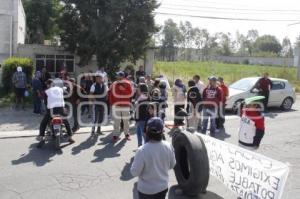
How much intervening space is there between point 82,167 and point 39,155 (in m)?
1.34

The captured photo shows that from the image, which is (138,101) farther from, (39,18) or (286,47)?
(286,47)

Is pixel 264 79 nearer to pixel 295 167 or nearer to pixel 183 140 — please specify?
pixel 295 167

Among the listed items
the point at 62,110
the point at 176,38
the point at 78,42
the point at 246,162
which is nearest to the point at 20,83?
the point at 62,110

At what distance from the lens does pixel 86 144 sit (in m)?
10.2

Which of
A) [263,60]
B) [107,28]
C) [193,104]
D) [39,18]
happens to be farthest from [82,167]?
[263,60]

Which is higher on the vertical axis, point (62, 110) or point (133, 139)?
point (62, 110)

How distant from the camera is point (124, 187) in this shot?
7145mm

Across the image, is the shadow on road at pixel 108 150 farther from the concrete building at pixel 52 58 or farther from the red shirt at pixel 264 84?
the concrete building at pixel 52 58

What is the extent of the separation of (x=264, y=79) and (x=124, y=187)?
416 inches

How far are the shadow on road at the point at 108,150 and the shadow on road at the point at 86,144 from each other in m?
0.28

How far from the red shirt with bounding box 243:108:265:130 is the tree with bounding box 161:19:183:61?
89.4m

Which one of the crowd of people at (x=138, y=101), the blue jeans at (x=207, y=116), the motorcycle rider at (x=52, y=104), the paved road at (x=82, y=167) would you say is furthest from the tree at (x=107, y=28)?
the motorcycle rider at (x=52, y=104)

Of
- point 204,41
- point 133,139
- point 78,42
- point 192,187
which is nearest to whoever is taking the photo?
point 192,187

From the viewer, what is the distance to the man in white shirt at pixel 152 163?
4.61 meters
